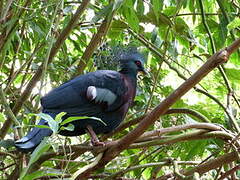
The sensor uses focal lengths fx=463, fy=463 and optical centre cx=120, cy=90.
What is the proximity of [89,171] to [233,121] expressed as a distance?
1.84 ft

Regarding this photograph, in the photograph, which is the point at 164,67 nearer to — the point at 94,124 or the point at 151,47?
the point at 151,47

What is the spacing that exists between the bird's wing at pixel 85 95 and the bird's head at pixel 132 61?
132 mm

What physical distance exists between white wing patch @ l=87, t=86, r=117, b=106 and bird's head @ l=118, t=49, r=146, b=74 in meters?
Answer: 0.21

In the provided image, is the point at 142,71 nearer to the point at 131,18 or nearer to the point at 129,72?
the point at 129,72

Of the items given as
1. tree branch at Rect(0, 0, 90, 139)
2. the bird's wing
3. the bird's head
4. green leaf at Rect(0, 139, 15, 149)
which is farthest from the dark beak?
green leaf at Rect(0, 139, 15, 149)

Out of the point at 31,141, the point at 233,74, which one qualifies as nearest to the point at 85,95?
the point at 31,141

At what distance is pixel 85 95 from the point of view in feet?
6.89

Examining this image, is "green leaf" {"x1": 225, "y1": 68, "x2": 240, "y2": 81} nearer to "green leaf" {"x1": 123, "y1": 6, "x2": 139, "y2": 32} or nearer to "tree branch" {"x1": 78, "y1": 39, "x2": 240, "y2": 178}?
"green leaf" {"x1": 123, "y1": 6, "x2": 139, "y2": 32}

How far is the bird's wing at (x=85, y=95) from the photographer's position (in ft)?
6.66

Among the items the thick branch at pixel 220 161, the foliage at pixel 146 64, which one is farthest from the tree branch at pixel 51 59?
the thick branch at pixel 220 161

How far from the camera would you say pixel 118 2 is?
1.50 meters

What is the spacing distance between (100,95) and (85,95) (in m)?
0.07

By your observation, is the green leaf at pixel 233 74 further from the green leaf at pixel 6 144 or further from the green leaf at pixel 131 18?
the green leaf at pixel 6 144

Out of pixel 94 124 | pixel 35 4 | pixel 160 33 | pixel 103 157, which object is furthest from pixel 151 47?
pixel 103 157
